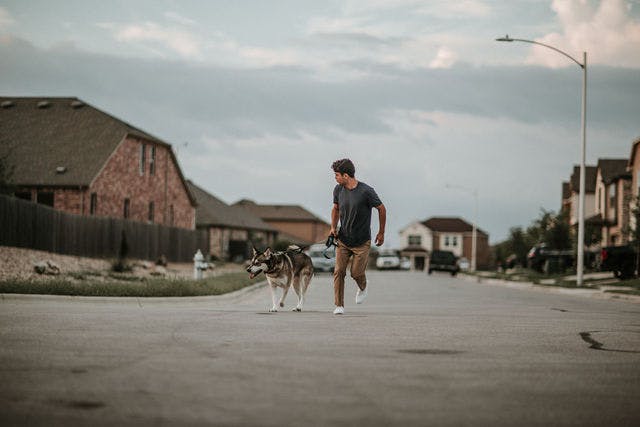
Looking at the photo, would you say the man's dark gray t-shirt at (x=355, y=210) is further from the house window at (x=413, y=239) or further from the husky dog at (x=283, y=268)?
the house window at (x=413, y=239)

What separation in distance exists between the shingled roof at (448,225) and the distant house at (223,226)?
187 feet

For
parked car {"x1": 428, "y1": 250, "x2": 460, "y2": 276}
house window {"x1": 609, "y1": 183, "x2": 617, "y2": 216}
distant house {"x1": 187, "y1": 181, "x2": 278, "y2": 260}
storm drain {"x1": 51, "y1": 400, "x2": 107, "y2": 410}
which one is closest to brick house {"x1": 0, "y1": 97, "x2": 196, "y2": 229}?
distant house {"x1": 187, "y1": 181, "x2": 278, "y2": 260}

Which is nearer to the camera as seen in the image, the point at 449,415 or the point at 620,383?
the point at 449,415

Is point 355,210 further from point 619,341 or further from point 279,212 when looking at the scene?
point 279,212

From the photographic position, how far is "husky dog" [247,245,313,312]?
14.8 m

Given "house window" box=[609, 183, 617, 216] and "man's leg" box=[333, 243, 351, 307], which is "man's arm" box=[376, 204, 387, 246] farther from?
"house window" box=[609, 183, 617, 216]

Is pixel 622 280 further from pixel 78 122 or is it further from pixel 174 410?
pixel 174 410

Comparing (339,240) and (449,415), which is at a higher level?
(339,240)

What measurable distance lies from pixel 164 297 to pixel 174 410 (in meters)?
13.0

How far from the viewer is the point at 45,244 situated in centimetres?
3158

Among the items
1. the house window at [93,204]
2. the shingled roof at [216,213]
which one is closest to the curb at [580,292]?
the house window at [93,204]

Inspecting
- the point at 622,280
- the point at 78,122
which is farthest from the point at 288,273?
the point at 78,122

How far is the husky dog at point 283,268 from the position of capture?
582 inches

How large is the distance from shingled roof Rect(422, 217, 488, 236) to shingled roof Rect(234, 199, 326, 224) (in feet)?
58.2
